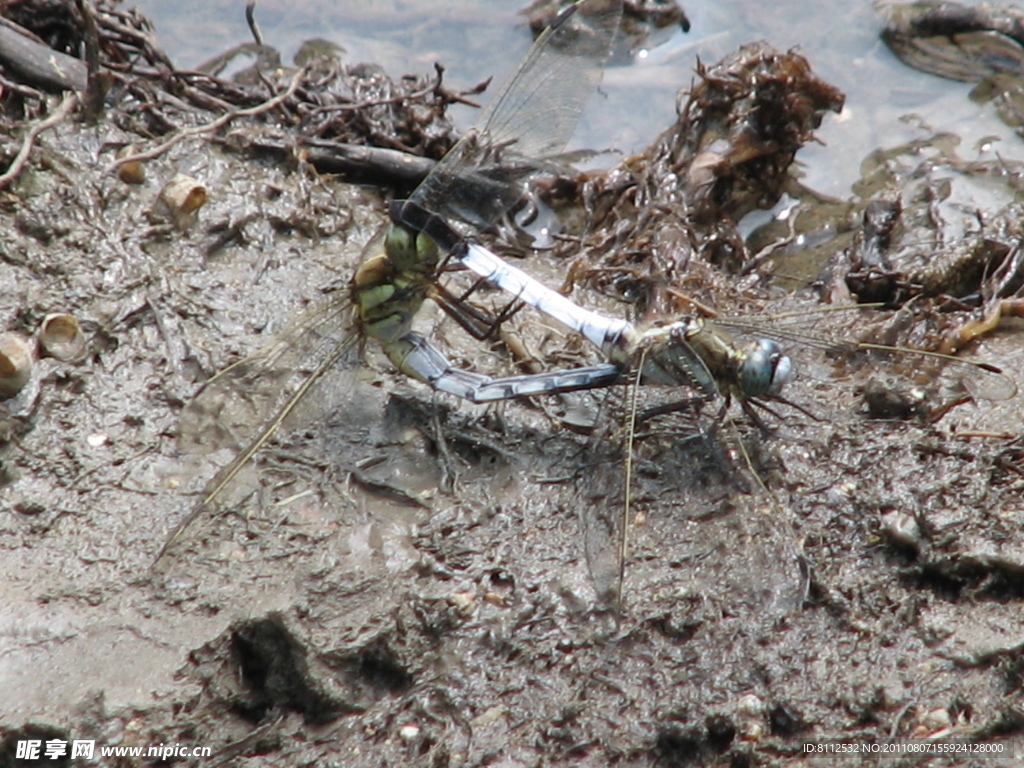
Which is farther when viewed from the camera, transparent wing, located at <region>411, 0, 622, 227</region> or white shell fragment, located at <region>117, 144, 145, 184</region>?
white shell fragment, located at <region>117, 144, 145, 184</region>

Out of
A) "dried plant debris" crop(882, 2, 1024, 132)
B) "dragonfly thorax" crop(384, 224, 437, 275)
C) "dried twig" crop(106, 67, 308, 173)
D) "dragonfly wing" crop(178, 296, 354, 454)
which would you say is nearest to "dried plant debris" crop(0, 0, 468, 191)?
"dried twig" crop(106, 67, 308, 173)

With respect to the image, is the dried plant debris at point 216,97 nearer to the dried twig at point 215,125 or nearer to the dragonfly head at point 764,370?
the dried twig at point 215,125

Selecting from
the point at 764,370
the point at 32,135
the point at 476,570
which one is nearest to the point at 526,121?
the point at 764,370

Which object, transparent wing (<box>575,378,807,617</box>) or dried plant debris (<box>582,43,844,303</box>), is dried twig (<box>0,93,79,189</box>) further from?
transparent wing (<box>575,378,807,617</box>)

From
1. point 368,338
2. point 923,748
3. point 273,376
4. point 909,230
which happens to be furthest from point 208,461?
point 909,230

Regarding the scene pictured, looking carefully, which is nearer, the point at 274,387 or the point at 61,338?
the point at 274,387

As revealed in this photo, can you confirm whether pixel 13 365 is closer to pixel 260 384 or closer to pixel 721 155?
pixel 260 384
